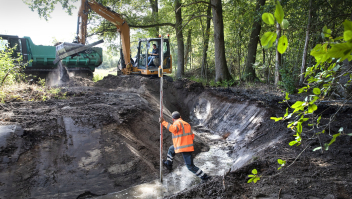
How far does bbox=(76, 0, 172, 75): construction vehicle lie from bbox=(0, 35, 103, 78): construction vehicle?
67.1 inches

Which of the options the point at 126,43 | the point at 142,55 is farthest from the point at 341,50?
the point at 126,43

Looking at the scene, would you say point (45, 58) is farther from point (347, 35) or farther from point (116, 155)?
point (347, 35)

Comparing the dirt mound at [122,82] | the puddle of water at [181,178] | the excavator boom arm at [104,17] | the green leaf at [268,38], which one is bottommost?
the puddle of water at [181,178]

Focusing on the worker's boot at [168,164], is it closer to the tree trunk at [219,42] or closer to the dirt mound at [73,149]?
the dirt mound at [73,149]

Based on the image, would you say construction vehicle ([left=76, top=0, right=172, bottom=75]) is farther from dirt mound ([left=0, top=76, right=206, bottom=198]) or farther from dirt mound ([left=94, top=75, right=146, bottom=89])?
dirt mound ([left=0, top=76, right=206, bottom=198])

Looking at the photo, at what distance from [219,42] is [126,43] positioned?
612 cm

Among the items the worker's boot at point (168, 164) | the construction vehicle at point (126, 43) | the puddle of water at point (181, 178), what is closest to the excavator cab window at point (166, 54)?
the construction vehicle at point (126, 43)

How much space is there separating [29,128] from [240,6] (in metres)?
12.4

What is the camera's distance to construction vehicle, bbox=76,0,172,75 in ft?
46.5

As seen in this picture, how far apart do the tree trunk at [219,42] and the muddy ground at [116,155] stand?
20.2 ft

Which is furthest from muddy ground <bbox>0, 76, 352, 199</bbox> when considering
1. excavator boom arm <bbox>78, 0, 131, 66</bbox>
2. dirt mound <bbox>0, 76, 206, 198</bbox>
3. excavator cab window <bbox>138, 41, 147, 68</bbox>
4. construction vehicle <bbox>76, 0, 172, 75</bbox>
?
excavator boom arm <bbox>78, 0, 131, 66</bbox>

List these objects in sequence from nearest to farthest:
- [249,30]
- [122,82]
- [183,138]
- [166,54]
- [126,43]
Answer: [183,138] → [249,30] → [122,82] → [166,54] → [126,43]

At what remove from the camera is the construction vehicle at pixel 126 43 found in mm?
14188

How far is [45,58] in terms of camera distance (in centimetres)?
1486
